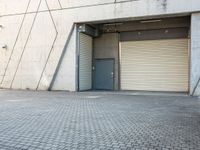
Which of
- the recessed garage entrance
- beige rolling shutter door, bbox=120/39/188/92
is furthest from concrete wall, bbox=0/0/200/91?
beige rolling shutter door, bbox=120/39/188/92

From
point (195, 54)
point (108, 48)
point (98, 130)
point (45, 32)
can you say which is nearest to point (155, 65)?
point (108, 48)

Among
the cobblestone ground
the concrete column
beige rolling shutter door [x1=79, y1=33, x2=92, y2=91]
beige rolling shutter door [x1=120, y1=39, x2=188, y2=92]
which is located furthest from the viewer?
beige rolling shutter door [x1=79, y1=33, x2=92, y2=91]

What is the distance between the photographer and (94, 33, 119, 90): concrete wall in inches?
738

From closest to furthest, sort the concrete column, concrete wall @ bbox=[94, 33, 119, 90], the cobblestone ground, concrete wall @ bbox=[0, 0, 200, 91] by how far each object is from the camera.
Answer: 1. the cobblestone ground
2. the concrete column
3. concrete wall @ bbox=[0, 0, 200, 91]
4. concrete wall @ bbox=[94, 33, 119, 90]

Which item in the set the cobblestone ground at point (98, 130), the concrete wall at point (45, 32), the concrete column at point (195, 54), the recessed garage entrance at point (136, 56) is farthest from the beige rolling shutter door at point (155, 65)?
the cobblestone ground at point (98, 130)

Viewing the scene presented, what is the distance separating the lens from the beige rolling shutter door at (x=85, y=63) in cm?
1738

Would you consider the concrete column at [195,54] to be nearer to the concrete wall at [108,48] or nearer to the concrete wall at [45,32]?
the concrete wall at [45,32]

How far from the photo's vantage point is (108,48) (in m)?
19.0

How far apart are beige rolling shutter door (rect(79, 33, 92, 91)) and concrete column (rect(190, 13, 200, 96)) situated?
21.5 feet

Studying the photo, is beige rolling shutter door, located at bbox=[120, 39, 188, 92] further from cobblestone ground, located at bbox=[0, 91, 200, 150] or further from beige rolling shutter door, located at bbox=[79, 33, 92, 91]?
cobblestone ground, located at bbox=[0, 91, 200, 150]

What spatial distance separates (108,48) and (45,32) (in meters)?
4.29

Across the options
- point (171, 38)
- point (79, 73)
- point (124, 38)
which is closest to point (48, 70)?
point (79, 73)

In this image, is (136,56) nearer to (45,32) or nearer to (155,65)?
(155,65)

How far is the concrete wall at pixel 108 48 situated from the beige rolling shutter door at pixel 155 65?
1.30 feet
